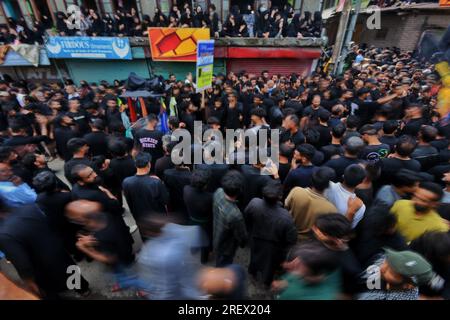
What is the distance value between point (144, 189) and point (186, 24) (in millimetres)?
9999

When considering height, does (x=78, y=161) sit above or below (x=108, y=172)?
above

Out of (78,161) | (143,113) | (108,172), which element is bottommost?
(143,113)

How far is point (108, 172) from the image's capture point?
3580 mm

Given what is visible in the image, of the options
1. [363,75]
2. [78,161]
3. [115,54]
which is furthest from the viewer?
[115,54]

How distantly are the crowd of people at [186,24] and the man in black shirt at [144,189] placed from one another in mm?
9378

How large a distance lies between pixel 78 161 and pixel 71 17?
1142cm

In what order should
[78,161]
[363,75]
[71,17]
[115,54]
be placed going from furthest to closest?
1. [71,17]
2. [115,54]
3. [363,75]
4. [78,161]

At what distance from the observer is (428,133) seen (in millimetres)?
3393

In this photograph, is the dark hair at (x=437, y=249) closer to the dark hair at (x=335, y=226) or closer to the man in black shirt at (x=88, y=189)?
the dark hair at (x=335, y=226)

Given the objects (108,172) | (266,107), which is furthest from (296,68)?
(108,172)

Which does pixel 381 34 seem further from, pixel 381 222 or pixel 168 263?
pixel 168 263

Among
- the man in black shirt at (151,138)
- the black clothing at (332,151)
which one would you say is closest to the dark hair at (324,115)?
the black clothing at (332,151)
